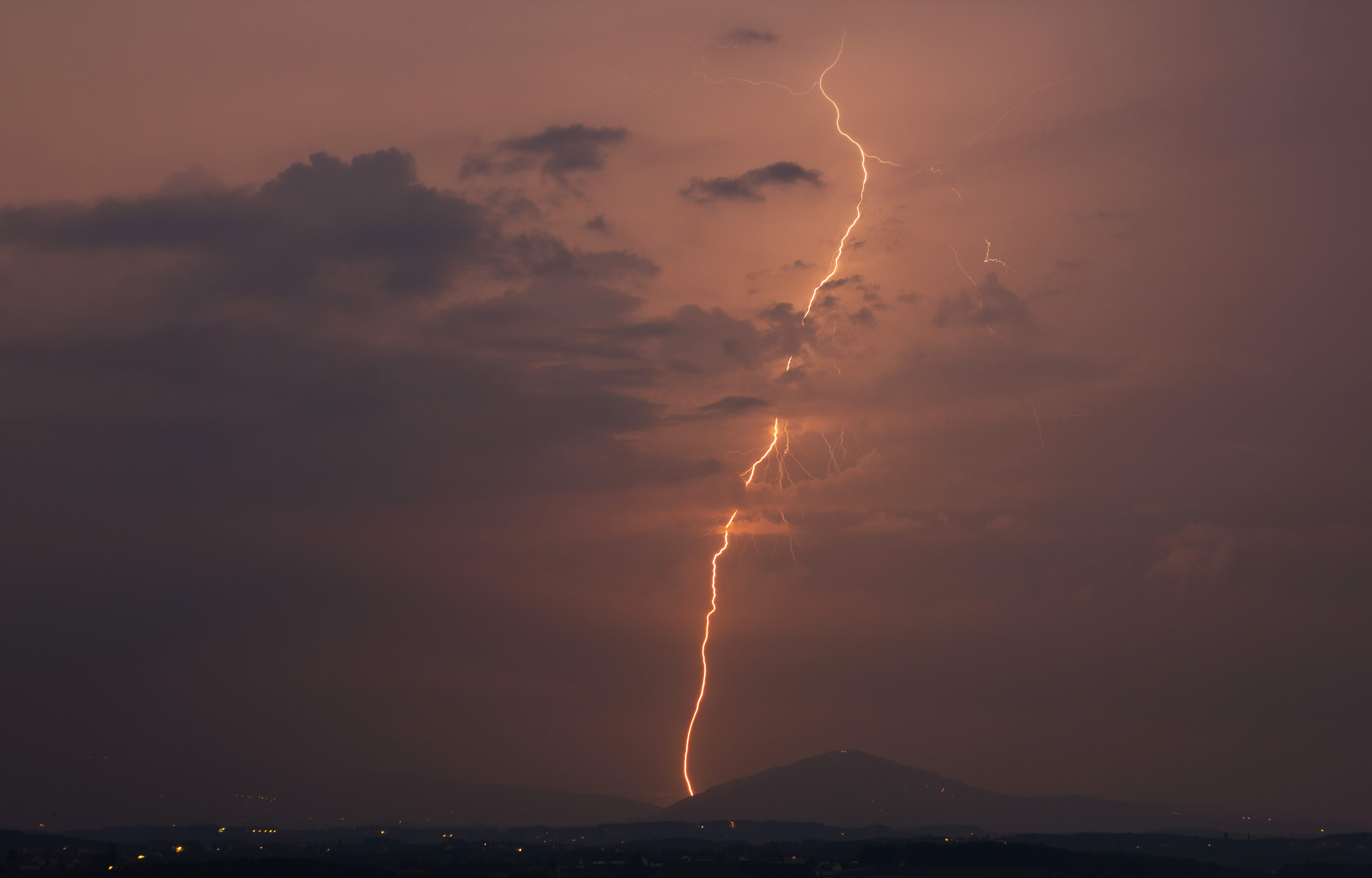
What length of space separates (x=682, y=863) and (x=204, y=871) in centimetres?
5197

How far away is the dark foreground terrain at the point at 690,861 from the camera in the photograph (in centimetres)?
10769

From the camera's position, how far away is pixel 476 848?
177 metres

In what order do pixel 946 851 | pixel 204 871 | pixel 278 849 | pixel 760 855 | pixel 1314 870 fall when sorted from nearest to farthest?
pixel 204 871
pixel 1314 870
pixel 946 851
pixel 760 855
pixel 278 849

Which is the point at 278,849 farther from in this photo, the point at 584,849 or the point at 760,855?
the point at 760,855

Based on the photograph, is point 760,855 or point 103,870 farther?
point 760,855

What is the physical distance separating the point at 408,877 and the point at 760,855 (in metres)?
58.4

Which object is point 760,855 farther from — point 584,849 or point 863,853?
point 584,849

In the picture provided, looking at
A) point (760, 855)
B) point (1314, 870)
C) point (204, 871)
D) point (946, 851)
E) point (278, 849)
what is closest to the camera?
point (204, 871)

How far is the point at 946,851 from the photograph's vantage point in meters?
136

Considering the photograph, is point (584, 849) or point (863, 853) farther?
point (584, 849)

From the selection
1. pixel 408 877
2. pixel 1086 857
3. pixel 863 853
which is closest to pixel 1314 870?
pixel 1086 857

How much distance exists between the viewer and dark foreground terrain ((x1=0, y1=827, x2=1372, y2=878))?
108 m

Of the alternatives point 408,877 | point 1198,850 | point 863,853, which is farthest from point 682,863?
point 1198,850

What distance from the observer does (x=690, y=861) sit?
137625 mm
